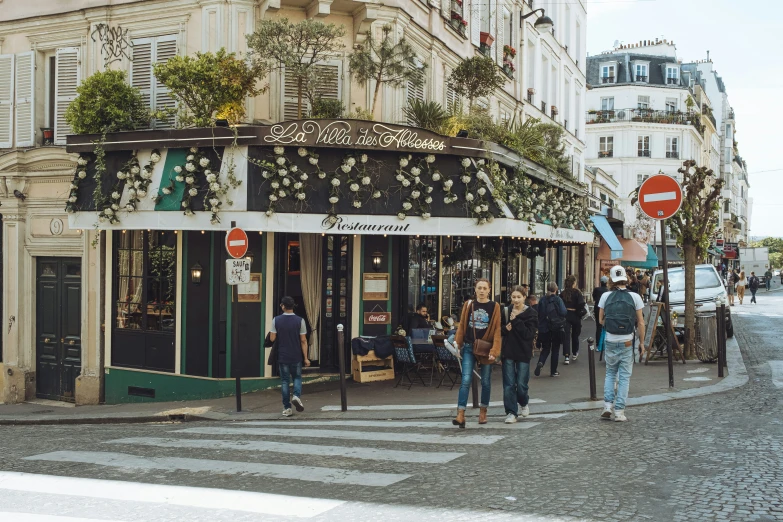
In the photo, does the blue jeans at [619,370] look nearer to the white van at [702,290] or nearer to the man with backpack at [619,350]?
the man with backpack at [619,350]

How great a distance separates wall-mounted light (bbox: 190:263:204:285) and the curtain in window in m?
1.74

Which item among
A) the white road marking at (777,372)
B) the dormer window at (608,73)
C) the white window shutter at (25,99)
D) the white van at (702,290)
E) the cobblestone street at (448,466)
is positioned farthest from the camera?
the dormer window at (608,73)

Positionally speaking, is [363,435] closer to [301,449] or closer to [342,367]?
[301,449]

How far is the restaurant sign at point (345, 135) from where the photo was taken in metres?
12.8

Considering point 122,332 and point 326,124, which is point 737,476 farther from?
point 122,332

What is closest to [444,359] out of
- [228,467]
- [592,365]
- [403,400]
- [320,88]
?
[403,400]

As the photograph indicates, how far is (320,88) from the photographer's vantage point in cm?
1434

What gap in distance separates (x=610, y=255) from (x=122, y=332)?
20.7 metres

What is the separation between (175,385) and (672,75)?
52.8 metres

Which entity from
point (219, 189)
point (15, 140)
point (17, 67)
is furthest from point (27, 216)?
point (219, 189)

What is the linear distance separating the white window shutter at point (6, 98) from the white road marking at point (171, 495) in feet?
38.0

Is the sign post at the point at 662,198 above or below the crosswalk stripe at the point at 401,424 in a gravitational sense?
above

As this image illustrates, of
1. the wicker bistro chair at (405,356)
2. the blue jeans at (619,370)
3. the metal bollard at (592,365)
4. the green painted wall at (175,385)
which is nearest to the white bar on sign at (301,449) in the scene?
the blue jeans at (619,370)

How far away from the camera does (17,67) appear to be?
1653cm
